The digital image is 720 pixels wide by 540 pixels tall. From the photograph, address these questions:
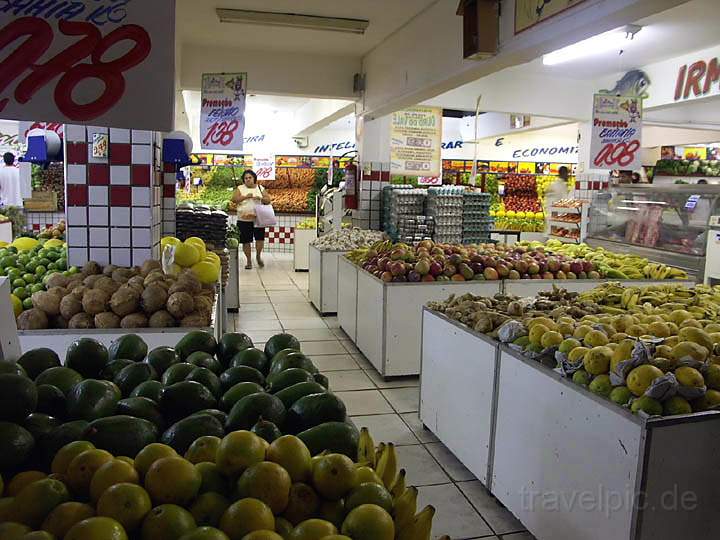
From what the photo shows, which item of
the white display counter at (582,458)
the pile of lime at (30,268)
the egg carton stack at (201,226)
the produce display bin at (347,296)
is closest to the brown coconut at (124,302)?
the pile of lime at (30,268)

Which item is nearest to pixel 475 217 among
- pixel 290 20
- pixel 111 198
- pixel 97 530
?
pixel 290 20

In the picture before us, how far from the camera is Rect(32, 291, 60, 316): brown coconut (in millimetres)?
3236

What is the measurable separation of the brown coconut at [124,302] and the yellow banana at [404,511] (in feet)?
7.62

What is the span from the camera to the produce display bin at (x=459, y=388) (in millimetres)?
3225

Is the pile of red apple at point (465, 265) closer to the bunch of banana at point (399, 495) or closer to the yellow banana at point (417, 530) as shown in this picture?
the bunch of banana at point (399, 495)

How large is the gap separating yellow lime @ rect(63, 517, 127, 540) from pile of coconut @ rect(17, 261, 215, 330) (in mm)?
2195

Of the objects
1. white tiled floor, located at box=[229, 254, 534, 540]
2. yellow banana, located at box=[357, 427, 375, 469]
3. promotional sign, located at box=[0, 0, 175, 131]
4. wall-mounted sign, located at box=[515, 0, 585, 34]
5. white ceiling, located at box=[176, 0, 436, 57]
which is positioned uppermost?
white ceiling, located at box=[176, 0, 436, 57]

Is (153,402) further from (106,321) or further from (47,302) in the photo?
(47,302)

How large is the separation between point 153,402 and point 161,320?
1.63m

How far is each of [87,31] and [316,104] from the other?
9873 mm

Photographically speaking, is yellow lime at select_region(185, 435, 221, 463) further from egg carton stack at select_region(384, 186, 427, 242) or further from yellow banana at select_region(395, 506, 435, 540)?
egg carton stack at select_region(384, 186, 427, 242)

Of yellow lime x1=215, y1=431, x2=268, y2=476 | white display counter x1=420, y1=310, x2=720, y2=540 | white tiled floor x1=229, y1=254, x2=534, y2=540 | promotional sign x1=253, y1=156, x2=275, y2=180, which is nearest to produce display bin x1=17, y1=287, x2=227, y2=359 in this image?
white tiled floor x1=229, y1=254, x2=534, y2=540

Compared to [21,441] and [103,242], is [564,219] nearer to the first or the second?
[103,242]

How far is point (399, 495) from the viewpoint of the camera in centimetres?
139
